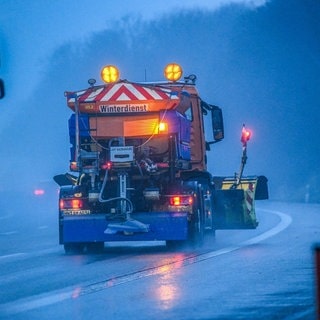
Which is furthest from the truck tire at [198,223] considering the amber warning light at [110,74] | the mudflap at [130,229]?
the amber warning light at [110,74]

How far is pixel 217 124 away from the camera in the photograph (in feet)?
62.2

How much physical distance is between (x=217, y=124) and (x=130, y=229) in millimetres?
3656

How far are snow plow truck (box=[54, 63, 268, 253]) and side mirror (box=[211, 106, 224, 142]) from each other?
1.21 meters

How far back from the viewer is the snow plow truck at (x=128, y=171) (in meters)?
16.3

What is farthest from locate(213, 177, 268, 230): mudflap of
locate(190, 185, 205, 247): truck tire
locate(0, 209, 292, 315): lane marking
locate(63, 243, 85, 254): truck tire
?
locate(63, 243, 85, 254): truck tire

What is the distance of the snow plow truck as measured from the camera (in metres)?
Answer: 16.3

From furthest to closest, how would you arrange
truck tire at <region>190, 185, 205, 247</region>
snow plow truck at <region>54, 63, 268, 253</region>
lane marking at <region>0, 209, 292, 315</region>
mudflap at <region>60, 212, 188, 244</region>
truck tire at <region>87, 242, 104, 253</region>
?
truck tire at <region>87, 242, 104, 253</region> < truck tire at <region>190, 185, 205, 247</region> < snow plow truck at <region>54, 63, 268, 253</region> < mudflap at <region>60, 212, 188, 244</region> < lane marking at <region>0, 209, 292, 315</region>

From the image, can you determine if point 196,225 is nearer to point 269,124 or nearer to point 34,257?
point 34,257

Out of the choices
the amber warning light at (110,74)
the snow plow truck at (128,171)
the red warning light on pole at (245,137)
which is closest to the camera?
the snow plow truck at (128,171)

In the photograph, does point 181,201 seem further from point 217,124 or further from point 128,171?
point 217,124

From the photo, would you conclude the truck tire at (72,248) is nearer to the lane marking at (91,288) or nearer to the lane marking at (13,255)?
the lane marking at (13,255)

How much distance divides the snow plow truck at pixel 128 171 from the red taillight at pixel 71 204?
1 cm

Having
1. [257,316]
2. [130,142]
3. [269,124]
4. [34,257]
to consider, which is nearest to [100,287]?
[257,316]

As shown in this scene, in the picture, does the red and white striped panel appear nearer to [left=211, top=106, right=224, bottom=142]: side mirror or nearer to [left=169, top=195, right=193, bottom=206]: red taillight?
[left=169, top=195, right=193, bottom=206]: red taillight
